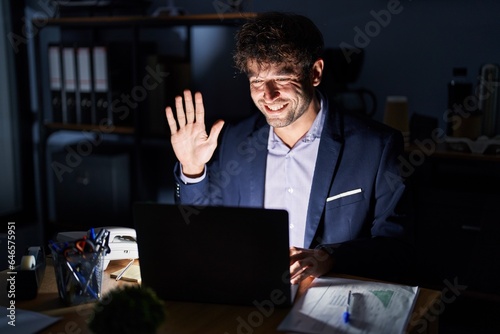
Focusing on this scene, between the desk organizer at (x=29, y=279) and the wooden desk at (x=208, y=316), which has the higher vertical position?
the desk organizer at (x=29, y=279)

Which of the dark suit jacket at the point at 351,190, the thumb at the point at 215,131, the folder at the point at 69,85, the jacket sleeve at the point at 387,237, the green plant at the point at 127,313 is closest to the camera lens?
the green plant at the point at 127,313

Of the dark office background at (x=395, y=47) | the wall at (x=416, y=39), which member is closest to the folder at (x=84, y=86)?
the dark office background at (x=395, y=47)

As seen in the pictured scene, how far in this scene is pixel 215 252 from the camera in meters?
1.29

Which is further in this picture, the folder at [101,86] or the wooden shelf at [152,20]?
the folder at [101,86]

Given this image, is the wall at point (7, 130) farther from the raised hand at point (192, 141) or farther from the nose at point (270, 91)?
the nose at point (270, 91)

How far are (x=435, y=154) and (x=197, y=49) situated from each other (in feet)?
4.63

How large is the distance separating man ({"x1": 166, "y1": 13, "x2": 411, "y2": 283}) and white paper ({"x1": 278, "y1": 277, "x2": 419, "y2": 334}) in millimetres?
345

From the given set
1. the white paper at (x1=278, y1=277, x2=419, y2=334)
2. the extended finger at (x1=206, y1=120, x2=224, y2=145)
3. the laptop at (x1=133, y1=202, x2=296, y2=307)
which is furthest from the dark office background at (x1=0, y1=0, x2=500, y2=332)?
the laptop at (x1=133, y1=202, x2=296, y2=307)

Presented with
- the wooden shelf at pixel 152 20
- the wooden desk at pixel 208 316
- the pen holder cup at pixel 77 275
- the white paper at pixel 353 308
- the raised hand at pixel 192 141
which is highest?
the wooden shelf at pixel 152 20

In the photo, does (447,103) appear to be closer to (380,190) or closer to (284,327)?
(380,190)

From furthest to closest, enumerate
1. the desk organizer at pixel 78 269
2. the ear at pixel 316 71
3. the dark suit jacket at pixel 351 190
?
the ear at pixel 316 71 < the dark suit jacket at pixel 351 190 < the desk organizer at pixel 78 269

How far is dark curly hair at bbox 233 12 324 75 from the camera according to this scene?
1.85 metres

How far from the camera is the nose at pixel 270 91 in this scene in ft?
6.08

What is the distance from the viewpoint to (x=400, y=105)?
2600mm
